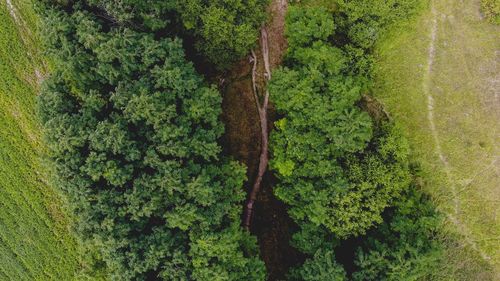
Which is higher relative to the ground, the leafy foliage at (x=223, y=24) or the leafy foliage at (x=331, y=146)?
the leafy foliage at (x=223, y=24)

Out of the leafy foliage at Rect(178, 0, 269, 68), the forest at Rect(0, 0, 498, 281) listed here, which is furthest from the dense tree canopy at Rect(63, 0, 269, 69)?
the forest at Rect(0, 0, 498, 281)

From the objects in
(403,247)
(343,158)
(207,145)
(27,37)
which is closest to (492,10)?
(343,158)

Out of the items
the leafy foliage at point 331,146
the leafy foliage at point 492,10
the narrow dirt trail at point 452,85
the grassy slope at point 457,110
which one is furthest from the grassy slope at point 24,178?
the leafy foliage at point 492,10

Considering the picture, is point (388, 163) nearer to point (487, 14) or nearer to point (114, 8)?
point (487, 14)

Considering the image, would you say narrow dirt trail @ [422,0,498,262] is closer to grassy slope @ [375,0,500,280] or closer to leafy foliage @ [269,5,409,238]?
grassy slope @ [375,0,500,280]

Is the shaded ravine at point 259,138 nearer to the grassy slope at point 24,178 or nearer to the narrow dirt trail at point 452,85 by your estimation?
the narrow dirt trail at point 452,85

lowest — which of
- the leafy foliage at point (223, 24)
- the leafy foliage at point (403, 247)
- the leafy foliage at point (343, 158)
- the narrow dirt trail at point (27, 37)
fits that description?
the leafy foliage at point (403, 247)
